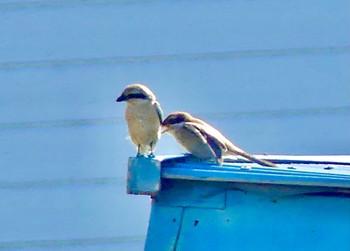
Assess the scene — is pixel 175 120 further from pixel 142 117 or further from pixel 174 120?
pixel 142 117

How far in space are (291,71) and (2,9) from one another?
4.42 feet

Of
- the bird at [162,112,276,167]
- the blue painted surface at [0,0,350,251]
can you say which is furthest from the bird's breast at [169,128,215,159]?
the blue painted surface at [0,0,350,251]

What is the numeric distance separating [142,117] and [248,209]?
1078mm

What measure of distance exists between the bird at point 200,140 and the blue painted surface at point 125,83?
92cm

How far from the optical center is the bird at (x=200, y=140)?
170 inches

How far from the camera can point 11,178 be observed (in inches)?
223

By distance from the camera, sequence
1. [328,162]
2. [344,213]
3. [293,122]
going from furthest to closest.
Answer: [293,122] < [328,162] < [344,213]

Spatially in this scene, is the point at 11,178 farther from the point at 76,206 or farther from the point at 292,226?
the point at 292,226

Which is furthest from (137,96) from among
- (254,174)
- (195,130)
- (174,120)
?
(254,174)

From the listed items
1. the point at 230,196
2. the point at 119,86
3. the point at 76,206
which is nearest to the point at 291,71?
Answer: the point at 119,86

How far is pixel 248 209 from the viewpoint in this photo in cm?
386

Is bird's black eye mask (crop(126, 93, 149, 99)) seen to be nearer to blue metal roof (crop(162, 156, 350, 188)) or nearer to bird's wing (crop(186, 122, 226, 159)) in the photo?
bird's wing (crop(186, 122, 226, 159))

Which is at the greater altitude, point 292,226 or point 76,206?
point 76,206

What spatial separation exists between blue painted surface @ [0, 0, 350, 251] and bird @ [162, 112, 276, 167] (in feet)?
3.03
